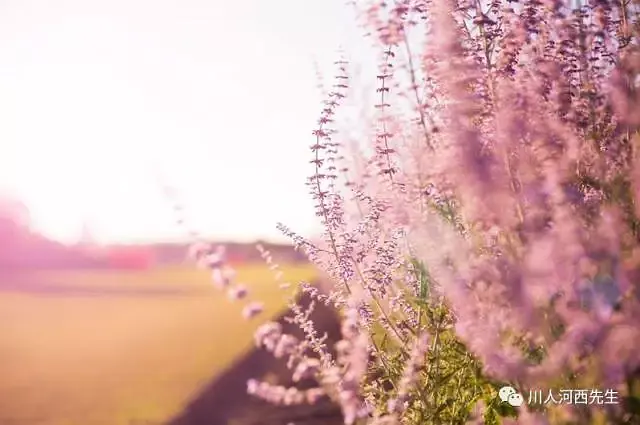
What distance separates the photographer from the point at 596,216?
3.48m

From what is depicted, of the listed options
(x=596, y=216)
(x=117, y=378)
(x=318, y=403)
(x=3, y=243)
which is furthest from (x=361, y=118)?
(x=3, y=243)

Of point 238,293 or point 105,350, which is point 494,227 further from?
point 105,350

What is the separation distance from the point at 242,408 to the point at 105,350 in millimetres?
2450

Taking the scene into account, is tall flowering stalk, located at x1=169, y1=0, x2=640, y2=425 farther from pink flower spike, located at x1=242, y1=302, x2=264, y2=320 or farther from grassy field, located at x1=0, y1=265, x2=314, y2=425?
grassy field, located at x1=0, y1=265, x2=314, y2=425

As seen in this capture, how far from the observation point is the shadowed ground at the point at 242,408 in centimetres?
777

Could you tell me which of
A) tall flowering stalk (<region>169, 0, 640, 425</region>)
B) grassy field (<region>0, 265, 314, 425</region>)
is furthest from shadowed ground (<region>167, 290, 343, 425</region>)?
tall flowering stalk (<region>169, 0, 640, 425</region>)

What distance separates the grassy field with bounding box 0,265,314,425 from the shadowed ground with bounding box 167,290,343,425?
0.53 feet

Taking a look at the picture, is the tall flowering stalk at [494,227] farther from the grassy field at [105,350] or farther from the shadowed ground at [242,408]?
the shadowed ground at [242,408]

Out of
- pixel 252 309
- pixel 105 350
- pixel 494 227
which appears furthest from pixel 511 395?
pixel 105 350

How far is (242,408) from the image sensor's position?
885 centimetres

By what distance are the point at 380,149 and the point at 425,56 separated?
771 mm

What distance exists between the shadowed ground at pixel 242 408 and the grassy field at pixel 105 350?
162 millimetres

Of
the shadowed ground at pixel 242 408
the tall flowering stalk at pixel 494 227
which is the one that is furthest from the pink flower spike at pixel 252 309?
the shadowed ground at pixel 242 408

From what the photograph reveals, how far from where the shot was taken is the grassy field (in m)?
7.51
